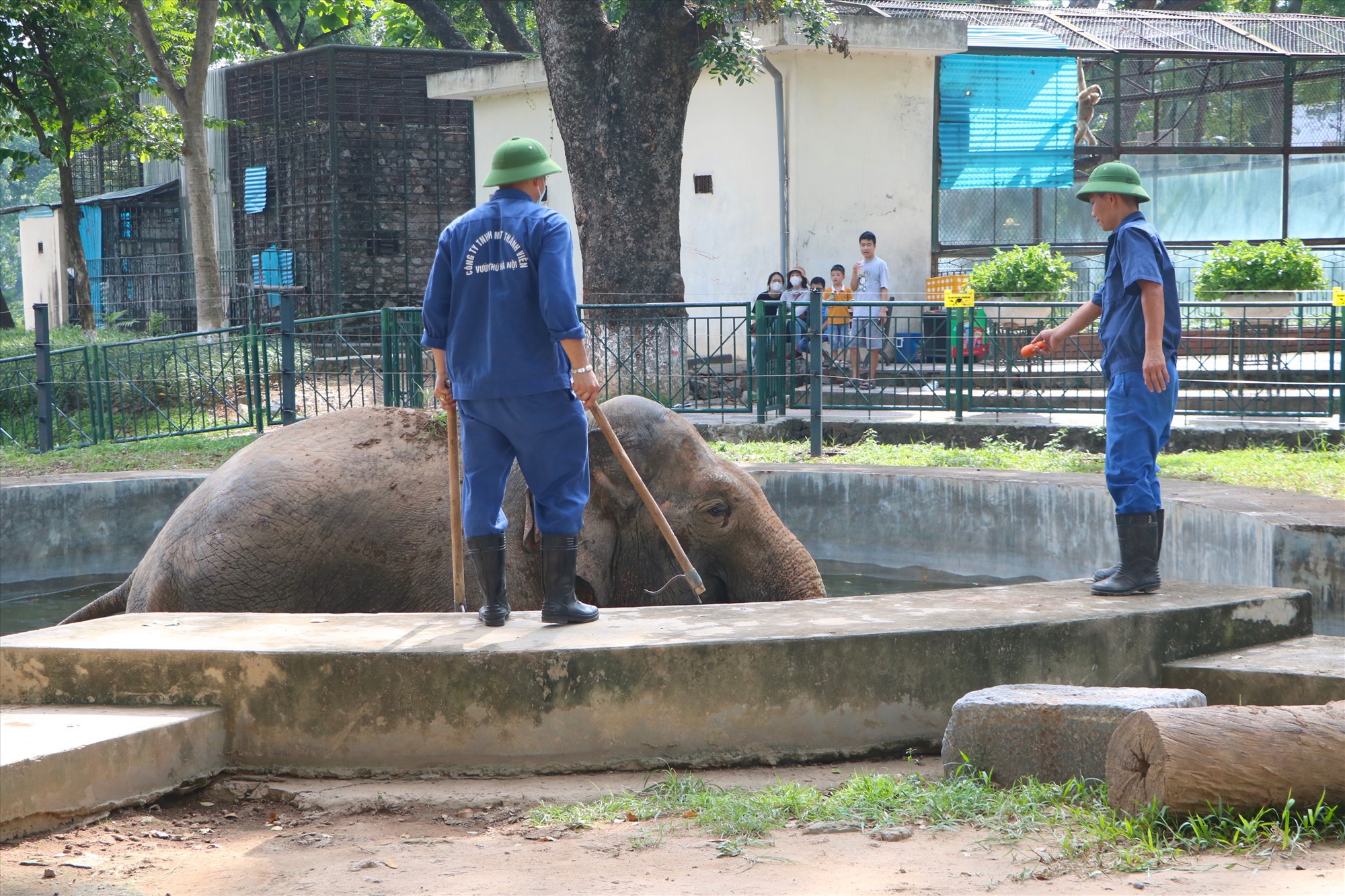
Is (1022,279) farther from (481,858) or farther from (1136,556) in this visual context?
(481,858)

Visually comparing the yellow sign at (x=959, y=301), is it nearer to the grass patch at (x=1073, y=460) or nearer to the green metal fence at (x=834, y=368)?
the green metal fence at (x=834, y=368)

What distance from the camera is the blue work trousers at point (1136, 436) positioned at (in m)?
5.24

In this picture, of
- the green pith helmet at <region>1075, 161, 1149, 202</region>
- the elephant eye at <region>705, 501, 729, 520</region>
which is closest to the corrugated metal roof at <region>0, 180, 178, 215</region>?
the elephant eye at <region>705, 501, 729, 520</region>

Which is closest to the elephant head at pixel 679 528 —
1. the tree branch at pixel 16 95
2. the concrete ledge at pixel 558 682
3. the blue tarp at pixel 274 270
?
the concrete ledge at pixel 558 682

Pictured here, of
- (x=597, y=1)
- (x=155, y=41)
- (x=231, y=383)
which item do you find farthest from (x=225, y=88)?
(x=597, y=1)

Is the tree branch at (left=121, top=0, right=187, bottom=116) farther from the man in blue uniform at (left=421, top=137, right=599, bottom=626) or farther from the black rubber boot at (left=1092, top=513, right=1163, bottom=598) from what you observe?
the black rubber boot at (left=1092, top=513, right=1163, bottom=598)

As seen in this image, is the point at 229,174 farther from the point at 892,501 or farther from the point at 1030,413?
the point at 892,501

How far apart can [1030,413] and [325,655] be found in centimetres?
960

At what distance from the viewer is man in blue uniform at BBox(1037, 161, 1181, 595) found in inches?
204

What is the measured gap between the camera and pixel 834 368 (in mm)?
13703

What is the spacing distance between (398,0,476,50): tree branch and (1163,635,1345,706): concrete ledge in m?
23.1

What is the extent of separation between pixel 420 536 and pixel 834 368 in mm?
8006

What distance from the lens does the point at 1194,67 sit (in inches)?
739

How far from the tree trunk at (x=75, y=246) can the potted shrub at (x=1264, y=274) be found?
1540 centimetres
